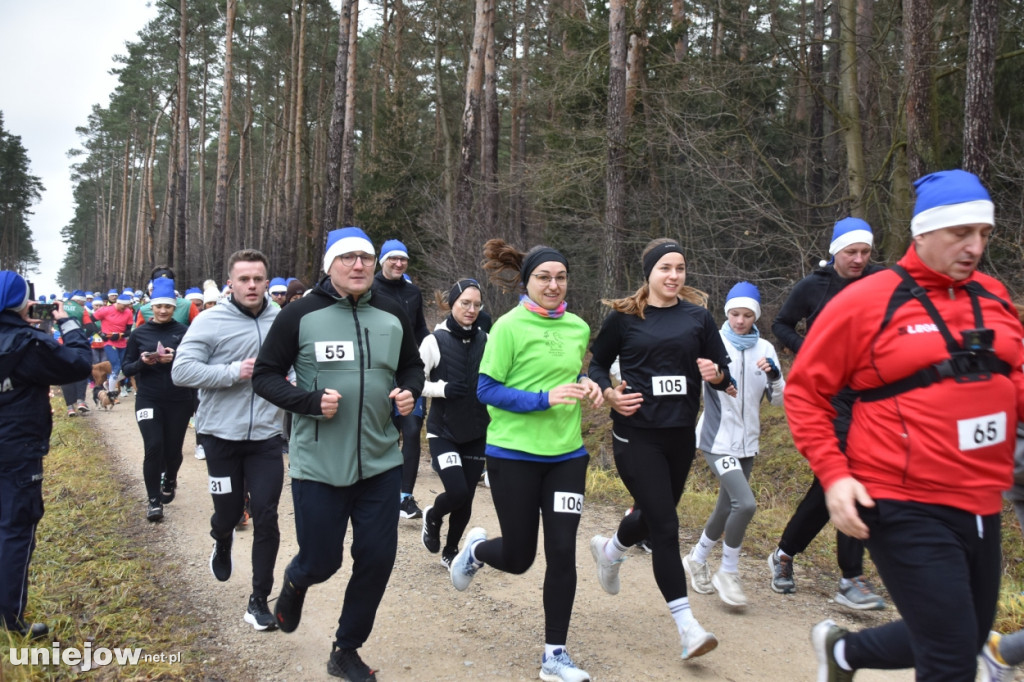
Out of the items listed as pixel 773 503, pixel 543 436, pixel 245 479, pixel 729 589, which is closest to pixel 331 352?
pixel 543 436

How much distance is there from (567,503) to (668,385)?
2.95 feet

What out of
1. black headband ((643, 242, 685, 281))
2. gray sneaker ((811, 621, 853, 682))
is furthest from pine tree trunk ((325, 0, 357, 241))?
gray sneaker ((811, 621, 853, 682))

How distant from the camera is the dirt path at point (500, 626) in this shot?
178 inches

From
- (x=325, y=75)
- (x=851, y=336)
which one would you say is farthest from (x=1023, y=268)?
(x=325, y=75)

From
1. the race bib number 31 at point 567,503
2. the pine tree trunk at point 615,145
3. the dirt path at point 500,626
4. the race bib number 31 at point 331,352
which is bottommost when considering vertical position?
the dirt path at point 500,626

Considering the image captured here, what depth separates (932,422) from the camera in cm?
278

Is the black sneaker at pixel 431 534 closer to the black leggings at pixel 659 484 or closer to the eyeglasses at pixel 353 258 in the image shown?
the black leggings at pixel 659 484

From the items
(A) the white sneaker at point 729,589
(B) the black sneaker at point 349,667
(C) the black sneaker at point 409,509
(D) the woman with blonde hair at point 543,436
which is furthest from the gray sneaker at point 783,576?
(C) the black sneaker at point 409,509

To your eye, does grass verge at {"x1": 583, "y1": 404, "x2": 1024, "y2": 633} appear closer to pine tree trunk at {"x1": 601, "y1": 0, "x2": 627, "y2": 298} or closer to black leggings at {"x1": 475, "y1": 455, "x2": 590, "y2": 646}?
black leggings at {"x1": 475, "y1": 455, "x2": 590, "y2": 646}

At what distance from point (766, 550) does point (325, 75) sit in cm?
3670

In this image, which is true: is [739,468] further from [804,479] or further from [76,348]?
[804,479]

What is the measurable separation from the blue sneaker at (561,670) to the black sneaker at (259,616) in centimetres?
185

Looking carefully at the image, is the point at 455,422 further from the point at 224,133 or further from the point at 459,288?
the point at 224,133

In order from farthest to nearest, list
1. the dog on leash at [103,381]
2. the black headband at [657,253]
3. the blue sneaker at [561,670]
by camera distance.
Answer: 1. the dog on leash at [103,381]
2. the black headband at [657,253]
3. the blue sneaker at [561,670]
